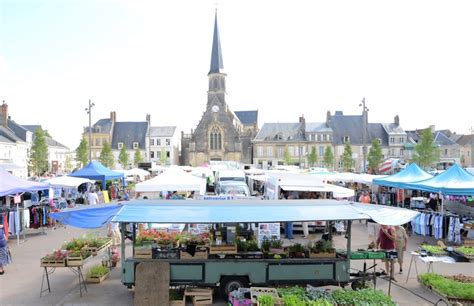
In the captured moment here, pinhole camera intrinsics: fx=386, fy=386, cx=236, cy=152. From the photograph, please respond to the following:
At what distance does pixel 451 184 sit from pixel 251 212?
991cm

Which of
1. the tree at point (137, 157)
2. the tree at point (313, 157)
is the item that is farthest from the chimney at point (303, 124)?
the tree at point (137, 157)

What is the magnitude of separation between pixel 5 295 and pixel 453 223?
13.9 meters

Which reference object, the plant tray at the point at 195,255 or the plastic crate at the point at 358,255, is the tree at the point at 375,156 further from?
the plant tray at the point at 195,255

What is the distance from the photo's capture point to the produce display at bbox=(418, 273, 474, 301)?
23.8 feet

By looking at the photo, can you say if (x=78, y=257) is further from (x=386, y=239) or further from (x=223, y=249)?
(x=386, y=239)

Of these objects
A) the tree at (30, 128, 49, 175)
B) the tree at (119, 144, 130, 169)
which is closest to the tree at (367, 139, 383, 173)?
the tree at (119, 144, 130, 169)

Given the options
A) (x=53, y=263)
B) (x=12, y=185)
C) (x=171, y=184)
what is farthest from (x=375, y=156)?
(x=53, y=263)

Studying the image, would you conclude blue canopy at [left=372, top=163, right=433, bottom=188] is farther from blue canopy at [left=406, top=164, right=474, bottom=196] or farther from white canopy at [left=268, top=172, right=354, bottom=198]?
white canopy at [left=268, top=172, right=354, bottom=198]

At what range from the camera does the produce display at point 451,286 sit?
286 inches

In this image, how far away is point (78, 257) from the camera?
8797 millimetres

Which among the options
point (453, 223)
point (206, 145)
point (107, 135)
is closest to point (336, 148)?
point (206, 145)

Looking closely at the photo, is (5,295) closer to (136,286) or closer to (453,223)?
(136,286)

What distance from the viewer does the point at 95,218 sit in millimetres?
7969

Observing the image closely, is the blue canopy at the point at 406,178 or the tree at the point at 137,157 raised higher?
the tree at the point at 137,157
